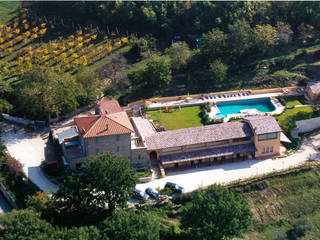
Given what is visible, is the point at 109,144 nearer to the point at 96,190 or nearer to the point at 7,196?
the point at 96,190

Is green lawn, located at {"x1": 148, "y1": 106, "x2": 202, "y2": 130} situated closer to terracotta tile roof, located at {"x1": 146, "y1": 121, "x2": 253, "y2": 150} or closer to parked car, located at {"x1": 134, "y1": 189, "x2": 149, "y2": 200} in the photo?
terracotta tile roof, located at {"x1": 146, "y1": 121, "x2": 253, "y2": 150}

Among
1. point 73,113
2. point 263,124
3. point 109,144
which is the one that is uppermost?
point 73,113

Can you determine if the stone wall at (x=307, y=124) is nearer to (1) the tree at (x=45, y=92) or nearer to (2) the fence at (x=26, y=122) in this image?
(1) the tree at (x=45, y=92)

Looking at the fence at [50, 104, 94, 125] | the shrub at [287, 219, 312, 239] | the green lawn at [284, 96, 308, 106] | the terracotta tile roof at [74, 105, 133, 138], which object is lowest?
the shrub at [287, 219, 312, 239]

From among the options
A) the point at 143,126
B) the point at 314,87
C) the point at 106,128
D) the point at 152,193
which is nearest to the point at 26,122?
the point at 106,128

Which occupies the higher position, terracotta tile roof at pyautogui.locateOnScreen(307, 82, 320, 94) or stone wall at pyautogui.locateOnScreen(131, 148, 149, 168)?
terracotta tile roof at pyautogui.locateOnScreen(307, 82, 320, 94)

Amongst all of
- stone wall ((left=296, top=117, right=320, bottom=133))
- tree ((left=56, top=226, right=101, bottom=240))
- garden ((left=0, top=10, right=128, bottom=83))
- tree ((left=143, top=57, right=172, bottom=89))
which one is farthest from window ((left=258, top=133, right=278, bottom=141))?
garden ((left=0, top=10, right=128, bottom=83))

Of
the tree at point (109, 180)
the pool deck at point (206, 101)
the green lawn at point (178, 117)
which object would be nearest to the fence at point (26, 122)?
the green lawn at point (178, 117)
